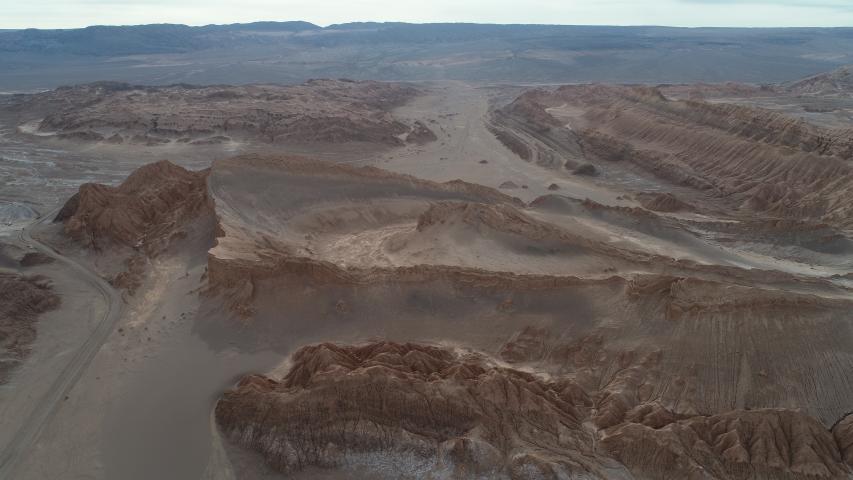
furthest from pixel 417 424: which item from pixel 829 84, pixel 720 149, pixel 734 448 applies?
pixel 829 84

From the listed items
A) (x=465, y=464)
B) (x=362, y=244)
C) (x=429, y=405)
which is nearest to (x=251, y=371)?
(x=429, y=405)

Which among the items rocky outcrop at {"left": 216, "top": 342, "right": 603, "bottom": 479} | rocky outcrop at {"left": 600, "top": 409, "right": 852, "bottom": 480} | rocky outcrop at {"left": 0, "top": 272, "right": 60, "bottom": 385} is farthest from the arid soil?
rocky outcrop at {"left": 600, "top": 409, "right": 852, "bottom": 480}

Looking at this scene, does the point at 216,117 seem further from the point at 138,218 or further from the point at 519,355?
the point at 519,355

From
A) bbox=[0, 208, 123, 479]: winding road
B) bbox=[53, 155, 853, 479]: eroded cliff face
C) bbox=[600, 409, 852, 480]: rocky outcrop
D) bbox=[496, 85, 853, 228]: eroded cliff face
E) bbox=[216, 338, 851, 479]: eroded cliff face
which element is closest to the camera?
bbox=[600, 409, 852, 480]: rocky outcrop

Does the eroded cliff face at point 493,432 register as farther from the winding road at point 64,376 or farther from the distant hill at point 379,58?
the distant hill at point 379,58

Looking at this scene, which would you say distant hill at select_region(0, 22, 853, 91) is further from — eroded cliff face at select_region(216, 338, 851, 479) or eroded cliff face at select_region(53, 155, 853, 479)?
eroded cliff face at select_region(216, 338, 851, 479)

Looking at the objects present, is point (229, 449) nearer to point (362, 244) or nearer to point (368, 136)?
point (362, 244)
